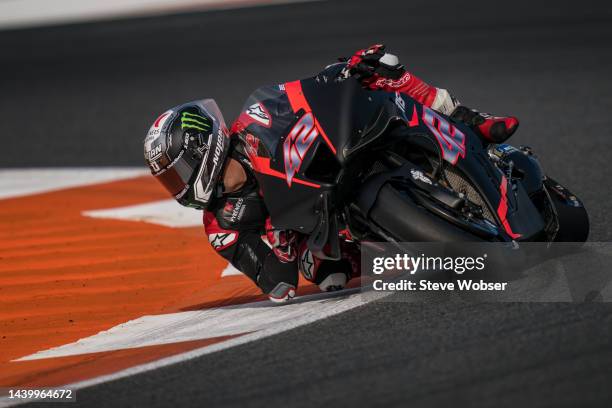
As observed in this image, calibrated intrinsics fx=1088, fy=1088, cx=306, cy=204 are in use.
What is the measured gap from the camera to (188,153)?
225 inches

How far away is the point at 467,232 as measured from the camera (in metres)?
5.07

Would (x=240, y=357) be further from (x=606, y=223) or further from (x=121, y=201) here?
(x=121, y=201)

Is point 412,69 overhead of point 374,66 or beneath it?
beneath

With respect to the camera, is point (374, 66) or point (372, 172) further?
point (374, 66)

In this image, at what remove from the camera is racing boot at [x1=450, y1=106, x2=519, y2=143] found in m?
5.80

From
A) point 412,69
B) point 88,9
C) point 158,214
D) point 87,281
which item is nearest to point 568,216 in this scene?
point 87,281

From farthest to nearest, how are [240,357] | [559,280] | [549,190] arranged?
1. [549,190]
2. [559,280]
3. [240,357]

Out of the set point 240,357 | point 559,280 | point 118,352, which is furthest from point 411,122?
point 118,352

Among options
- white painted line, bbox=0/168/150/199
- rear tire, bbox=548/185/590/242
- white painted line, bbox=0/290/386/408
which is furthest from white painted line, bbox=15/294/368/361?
white painted line, bbox=0/168/150/199

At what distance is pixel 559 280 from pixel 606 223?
1.82 metres

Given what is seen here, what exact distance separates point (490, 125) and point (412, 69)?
31.3 feet

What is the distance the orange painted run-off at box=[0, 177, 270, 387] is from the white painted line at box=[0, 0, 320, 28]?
1523cm

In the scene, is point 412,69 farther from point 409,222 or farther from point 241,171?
point 409,222

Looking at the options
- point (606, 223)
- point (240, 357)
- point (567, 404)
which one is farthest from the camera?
point (606, 223)
